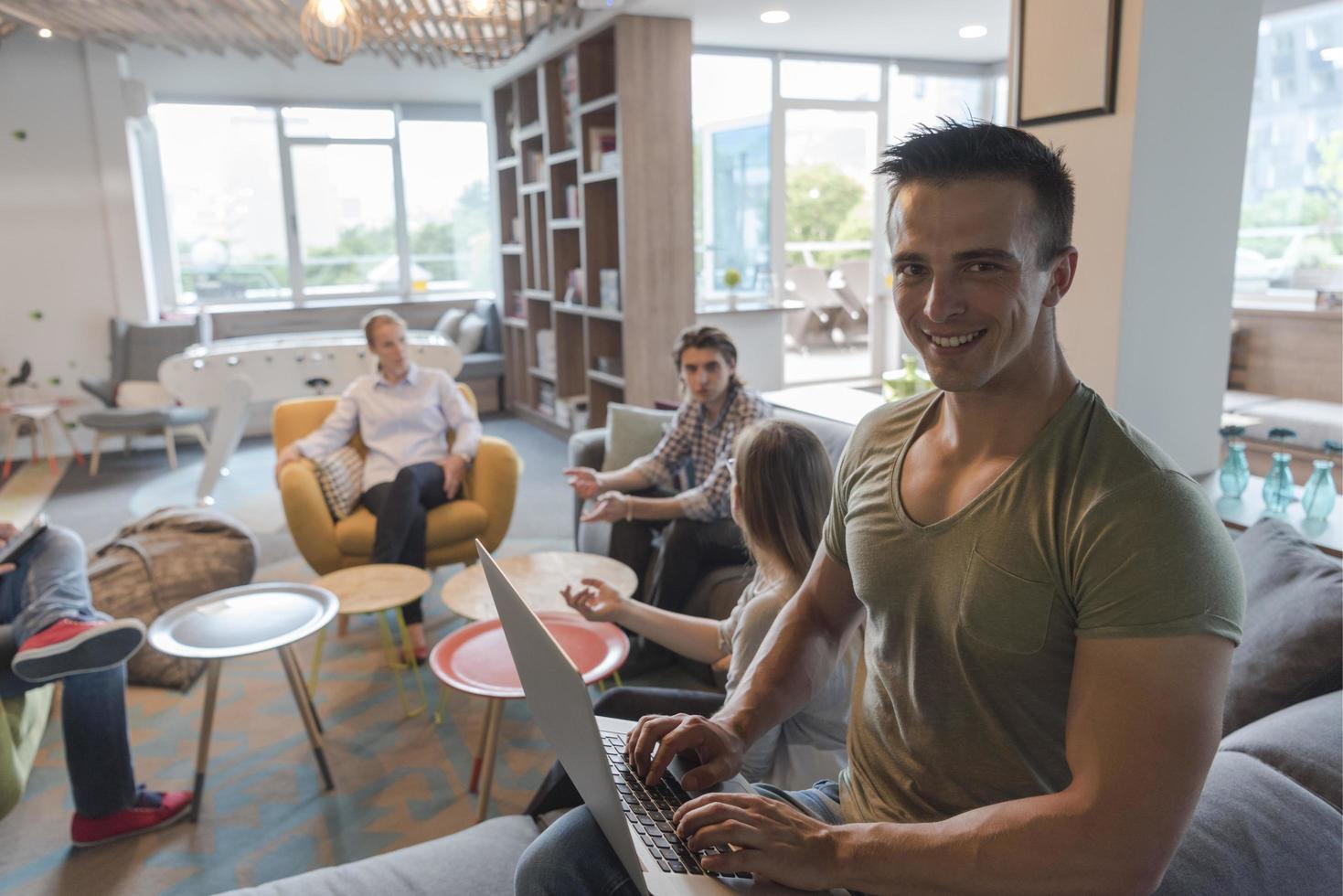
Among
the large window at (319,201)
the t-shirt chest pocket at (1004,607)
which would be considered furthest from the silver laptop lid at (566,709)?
the large window at (319,201)

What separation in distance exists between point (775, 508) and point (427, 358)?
381 cm

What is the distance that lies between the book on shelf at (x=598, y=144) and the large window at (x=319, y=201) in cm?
277

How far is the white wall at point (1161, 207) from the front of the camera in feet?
7.43

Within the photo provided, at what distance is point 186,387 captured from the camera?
4.73 metres

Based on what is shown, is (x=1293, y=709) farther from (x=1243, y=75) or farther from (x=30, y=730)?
(x=30, y=730)

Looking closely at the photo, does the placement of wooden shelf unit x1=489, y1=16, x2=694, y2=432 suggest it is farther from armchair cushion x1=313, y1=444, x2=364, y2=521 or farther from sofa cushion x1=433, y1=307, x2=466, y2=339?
armchair cushion x1=313, y1=444, x2=364, y2=521

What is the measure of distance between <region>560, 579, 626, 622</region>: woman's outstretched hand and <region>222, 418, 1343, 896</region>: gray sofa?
0.48 m

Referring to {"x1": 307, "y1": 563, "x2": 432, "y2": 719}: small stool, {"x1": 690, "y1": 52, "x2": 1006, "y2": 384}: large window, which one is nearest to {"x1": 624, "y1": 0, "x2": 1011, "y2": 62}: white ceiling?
{"x1": 690, "y1": 52, "x2": 1006, "y2": 384}: large window

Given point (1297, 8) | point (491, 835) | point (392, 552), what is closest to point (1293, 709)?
point (491, 835)

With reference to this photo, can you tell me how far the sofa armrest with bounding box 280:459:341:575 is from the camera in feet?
10.9

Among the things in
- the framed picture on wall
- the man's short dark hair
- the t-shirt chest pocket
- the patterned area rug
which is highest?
the framed picture on wall

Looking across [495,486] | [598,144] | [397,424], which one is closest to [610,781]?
[495,486]

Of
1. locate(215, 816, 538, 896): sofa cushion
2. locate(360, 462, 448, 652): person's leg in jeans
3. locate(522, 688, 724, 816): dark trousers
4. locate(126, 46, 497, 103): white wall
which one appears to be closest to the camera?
locate(215, 816, 538, 896): sofa cushion

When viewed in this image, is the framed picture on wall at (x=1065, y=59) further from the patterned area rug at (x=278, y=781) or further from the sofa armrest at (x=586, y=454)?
the patterned area rug at (x=278, y=781)
